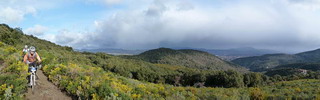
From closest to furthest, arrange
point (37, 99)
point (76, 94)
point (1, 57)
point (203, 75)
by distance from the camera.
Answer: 1. point (37, 99)
2. point (76, 94)
3. point (1, 57)
4. point (203, 75)

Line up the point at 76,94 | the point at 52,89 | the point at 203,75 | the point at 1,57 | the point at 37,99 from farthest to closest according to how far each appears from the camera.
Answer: the point at 203,75 < the point at 1,57 < the point at 52,89 < the point at 76,94 < the point at 37,99

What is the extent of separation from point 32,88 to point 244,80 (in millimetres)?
64102

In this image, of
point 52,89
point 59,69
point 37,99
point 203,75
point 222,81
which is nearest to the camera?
point 37,99

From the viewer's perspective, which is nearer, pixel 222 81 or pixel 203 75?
pixel 222 81

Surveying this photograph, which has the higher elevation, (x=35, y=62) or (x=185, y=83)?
(x=35, y=62)

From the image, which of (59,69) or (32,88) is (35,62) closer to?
(32,88)

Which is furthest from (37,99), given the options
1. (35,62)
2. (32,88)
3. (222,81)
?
(222,81)

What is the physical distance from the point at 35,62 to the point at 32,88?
1.33 meters

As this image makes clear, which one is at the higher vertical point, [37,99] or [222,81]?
[37,99]

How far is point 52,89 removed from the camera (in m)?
10.0

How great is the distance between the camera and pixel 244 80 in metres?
63.3

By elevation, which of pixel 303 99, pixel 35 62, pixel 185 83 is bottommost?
pixel 185 83

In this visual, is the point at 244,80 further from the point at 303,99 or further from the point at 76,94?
the point at 76,94

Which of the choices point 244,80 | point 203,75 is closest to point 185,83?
point 203,75
